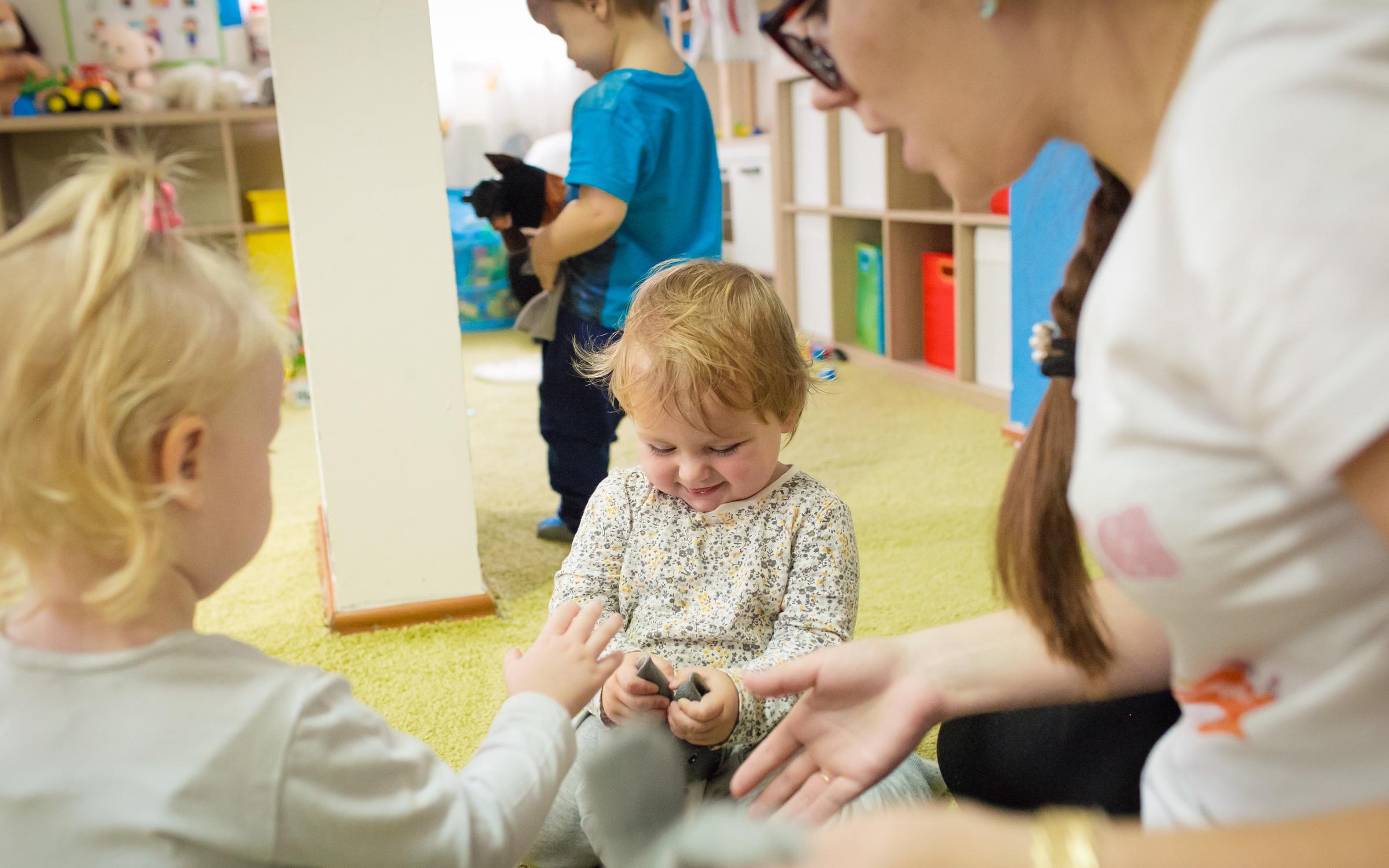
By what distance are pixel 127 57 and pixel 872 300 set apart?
2424mm

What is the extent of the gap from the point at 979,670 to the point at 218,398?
502 mm

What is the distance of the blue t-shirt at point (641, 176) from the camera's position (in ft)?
5.15

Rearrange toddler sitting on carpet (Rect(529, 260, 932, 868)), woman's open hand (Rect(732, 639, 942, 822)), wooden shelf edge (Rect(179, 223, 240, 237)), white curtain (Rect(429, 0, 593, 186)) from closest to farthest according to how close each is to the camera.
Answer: woman's open hand (Rect(732, 639, 942, 822)) → toddler sitting on carpet (Rect(529, 260, 932, 868)) → wooden shelf edge (Rect(179, 223, 240, 237)) → white curtain (Rect(429, 0, 593, 186))

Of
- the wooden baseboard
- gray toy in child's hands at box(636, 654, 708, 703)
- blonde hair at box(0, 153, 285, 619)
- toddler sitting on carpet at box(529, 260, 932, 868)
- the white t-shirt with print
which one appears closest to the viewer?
the white t-shirt with print

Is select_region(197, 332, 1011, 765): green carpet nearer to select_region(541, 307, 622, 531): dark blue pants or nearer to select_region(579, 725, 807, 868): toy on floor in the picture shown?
select_region(541, 307, 622, 531): dark blue pants

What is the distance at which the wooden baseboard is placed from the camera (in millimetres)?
1466

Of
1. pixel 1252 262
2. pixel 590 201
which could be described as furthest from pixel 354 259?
pixel 1252 262

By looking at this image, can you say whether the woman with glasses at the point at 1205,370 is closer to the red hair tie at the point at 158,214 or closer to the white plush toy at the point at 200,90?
the red hair tie at the point at 158,214

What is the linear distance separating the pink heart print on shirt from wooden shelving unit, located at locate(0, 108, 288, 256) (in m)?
3.04

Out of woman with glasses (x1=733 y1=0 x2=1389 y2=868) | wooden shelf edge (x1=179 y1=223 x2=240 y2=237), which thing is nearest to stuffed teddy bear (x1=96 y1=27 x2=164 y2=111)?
wooden shelf edge (x1=179 y1=223 x2=240 y2=237)

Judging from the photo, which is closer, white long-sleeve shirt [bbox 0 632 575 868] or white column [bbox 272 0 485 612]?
white long-sleeve shirt [bbox 0 632 575 868]

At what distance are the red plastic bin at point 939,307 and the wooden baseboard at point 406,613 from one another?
61.6 inches

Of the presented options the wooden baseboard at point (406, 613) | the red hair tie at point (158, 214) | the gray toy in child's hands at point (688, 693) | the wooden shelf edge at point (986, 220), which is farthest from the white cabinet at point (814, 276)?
the red hair tie at point (158, 214)

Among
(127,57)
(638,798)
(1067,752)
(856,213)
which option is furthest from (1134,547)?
(127,57)
